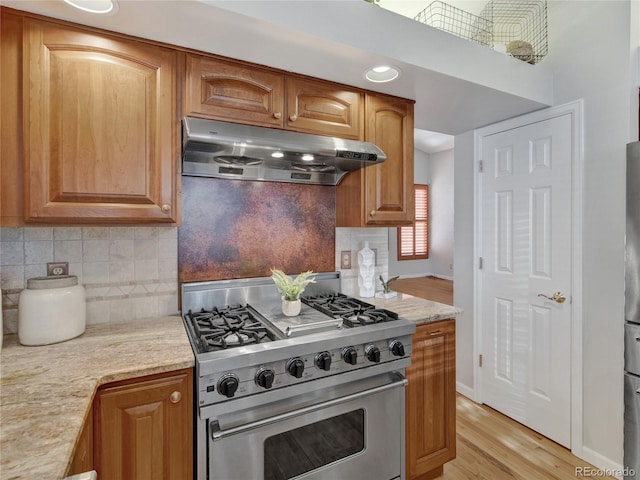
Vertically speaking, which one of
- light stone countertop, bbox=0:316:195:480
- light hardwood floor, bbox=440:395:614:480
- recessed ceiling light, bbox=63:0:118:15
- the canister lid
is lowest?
light hardwood floor, bbox=440:395:614:480

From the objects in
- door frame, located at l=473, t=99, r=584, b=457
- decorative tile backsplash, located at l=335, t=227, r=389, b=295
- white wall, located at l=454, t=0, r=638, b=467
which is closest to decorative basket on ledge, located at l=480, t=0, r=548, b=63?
white wall, located at l=454, t=0, r=638, b=467

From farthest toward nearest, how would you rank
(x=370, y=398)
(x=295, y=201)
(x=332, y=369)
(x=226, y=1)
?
(x=295, y=201) → (x=370, y=398) → (x=332, y=369) → (x=226, y=1)

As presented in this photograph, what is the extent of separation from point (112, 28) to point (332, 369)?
64.5 inches

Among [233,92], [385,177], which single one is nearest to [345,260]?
[385,177]

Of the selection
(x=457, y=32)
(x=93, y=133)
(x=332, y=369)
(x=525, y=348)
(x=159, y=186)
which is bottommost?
(x=525, y=348)

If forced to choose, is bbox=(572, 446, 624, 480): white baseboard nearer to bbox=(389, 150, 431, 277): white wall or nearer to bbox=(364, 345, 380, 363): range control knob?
bbox=(364, 345, 380, 363): range control knob

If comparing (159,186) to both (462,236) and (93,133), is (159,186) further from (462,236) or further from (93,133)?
(462,236)

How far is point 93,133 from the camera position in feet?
4.27

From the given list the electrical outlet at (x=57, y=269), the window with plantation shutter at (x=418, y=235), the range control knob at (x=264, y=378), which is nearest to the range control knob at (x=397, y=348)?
the range control knob at (x=264, y=378)

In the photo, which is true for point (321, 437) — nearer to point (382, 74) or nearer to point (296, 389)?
point (296, 389)

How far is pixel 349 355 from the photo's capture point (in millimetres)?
1432

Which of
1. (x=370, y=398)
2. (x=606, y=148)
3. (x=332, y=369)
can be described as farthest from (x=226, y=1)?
(x=606, y=148)

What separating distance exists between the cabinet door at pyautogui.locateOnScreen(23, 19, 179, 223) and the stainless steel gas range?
60cm

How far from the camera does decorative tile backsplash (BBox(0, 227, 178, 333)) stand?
143 cm
